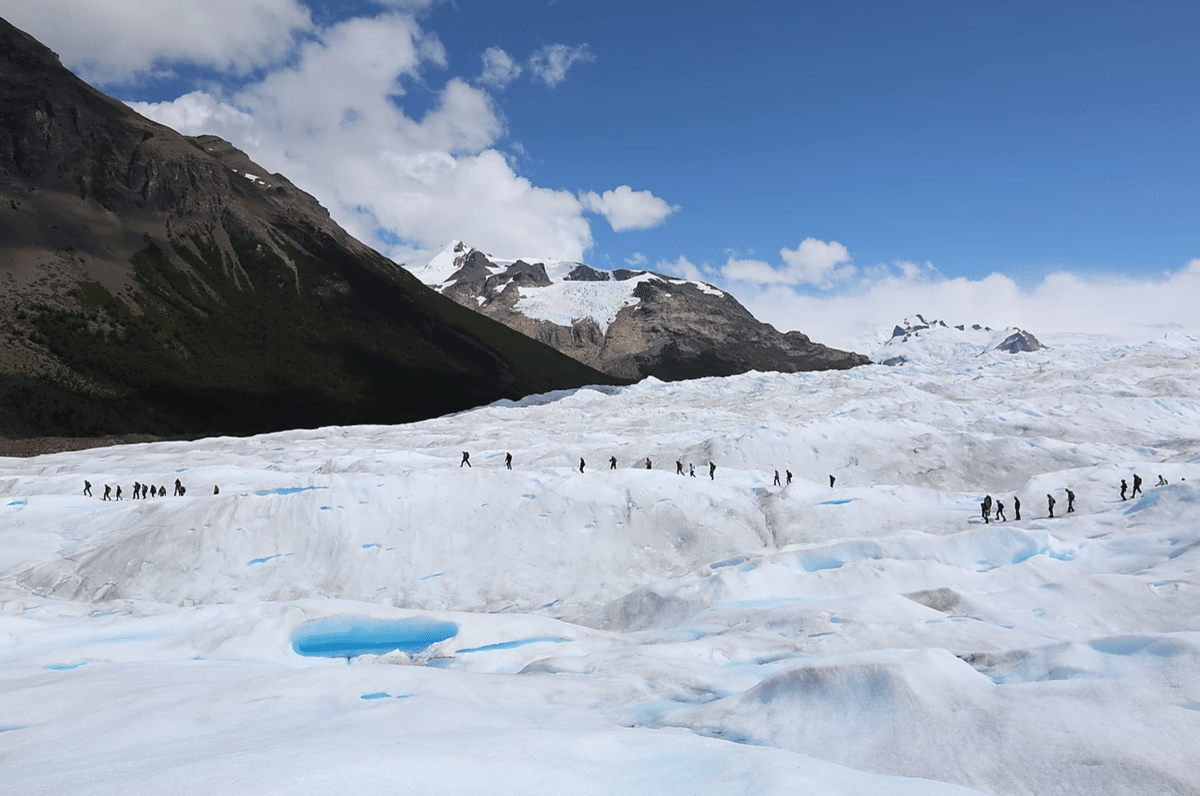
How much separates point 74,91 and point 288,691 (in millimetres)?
183564

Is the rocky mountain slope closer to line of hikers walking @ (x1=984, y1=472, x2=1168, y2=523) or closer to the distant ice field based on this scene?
the distant ice field

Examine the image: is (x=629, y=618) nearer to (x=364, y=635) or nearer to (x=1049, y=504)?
(x=364, y=635)

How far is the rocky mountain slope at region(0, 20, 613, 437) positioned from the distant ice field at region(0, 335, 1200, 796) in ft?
163

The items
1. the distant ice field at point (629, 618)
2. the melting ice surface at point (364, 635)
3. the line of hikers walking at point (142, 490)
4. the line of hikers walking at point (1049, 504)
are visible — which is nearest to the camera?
the distant ice field at point (629, 618)

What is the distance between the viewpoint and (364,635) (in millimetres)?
20266

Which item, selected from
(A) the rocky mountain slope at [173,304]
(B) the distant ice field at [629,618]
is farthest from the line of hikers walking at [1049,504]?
(A) the rocky mountain slope at [173,304]

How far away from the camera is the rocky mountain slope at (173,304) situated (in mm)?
99938

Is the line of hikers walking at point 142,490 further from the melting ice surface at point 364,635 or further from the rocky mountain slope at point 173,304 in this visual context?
Result: the rocky mountain slope at point 173,304

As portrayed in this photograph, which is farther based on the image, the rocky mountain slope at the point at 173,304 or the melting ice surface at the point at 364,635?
the rocky mountain slope at the point at 173,304

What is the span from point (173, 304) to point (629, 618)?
431 ft

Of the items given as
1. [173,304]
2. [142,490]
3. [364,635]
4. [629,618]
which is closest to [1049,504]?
[629,618]

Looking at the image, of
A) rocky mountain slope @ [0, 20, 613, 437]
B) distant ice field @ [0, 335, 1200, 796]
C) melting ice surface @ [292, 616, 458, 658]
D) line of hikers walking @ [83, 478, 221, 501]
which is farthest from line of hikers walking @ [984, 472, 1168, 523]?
rocky mountain slope @ [0, 20, 613, 437]

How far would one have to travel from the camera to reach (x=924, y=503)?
38438 millimetres

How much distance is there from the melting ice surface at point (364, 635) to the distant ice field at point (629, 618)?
89 millimetres
